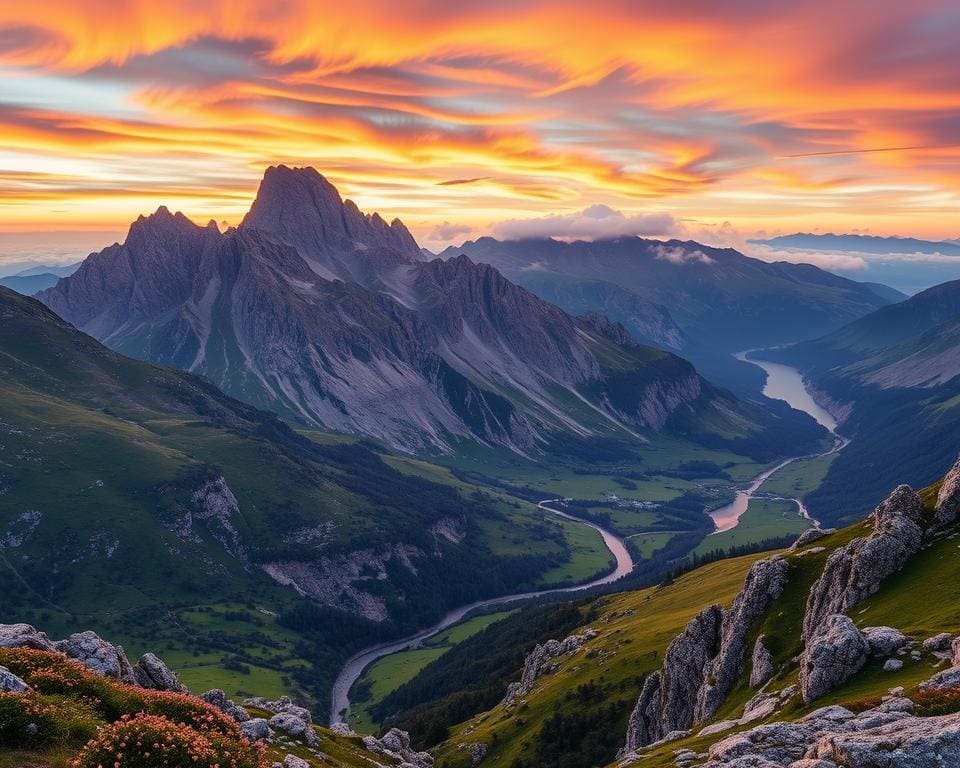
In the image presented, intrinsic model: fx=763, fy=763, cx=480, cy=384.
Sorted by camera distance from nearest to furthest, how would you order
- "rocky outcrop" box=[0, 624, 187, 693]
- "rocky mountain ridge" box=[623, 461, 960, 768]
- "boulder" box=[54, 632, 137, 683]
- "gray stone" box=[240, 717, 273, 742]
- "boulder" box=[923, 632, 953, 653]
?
"rocky mountain ridge" box=[623, 461, 960, 768] → "rocky outcrop" box=[0, 624, 187, 693] → "boulder" box=[923, 632, 953, 653] → "boulder" box=[54, 632, 137, 683] → "gray stone" box=[240, 717, 273, 742]

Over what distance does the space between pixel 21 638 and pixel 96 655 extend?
6281mm

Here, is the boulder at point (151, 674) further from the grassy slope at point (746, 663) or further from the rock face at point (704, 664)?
the rock face at point (704, 664)

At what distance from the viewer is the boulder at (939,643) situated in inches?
2232

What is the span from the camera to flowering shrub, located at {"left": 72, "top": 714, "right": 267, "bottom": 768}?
30.9 metres

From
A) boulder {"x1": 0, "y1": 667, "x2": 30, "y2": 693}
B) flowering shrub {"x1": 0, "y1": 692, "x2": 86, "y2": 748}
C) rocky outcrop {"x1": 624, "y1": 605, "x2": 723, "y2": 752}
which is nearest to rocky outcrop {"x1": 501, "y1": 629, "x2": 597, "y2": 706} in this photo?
rocky outcrop {"x1": 624, "y1": 605, "x2": 723, "y2": 752}

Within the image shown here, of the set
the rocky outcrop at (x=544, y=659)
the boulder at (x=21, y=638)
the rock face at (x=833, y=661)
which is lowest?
the rocky outcrop at (x=544, y=659)

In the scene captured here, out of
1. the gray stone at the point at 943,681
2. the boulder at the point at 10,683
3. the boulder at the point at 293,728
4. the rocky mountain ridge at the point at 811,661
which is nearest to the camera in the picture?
the boulder at the point at 10,683

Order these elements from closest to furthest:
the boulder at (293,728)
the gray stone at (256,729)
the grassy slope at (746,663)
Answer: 1. the gray stone at (256,729)
2. the grassy slope at (746,663)
3. the boulder at (293,728)

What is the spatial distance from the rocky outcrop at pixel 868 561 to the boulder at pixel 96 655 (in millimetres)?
65869

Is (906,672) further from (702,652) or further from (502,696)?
(502,696)

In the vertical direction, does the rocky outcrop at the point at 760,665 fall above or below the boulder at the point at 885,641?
below

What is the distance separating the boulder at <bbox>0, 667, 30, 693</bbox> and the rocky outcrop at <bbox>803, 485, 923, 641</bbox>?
7093 centimetres

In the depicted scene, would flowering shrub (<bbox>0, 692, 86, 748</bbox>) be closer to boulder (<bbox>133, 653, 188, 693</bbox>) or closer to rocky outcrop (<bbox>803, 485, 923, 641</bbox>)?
boulder (<bbox>133, 653, 188, 693</bbox>)

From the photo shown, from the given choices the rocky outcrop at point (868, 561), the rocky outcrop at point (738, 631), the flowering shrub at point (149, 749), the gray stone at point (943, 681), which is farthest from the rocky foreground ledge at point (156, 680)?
the rocky outcrop at point (868, 561)
